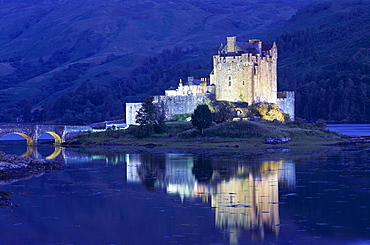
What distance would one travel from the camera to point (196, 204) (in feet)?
127

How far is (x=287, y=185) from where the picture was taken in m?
45.0

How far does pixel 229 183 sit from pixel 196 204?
332 inches

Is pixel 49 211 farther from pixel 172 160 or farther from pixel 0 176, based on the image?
pixel 172 160

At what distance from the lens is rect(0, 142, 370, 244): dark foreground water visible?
30.9m

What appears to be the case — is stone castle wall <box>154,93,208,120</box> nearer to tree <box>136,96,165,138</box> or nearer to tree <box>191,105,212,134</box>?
tree <box>136,96,165,138</box>

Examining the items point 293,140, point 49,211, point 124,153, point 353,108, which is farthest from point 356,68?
point 49,211

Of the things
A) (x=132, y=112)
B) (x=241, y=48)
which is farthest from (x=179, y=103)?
(x=241, y=48)

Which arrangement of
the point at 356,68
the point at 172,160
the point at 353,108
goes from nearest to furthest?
1. the point at 172,160
2. the point at 353,108
3. the point at 356,68

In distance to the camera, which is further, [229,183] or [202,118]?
[202,118]

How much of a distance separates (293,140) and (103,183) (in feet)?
117

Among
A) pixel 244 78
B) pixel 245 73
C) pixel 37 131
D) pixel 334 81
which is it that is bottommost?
pixel 37 131

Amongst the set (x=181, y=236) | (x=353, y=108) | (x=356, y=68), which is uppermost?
(x=356, y=68)

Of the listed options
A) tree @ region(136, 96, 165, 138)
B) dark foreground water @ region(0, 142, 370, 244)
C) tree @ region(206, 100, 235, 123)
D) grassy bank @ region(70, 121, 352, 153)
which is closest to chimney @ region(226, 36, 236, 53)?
tree @ region(206, 100, 235, 123)

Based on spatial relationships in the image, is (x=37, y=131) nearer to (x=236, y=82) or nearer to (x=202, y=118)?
(x=202, y=118)
